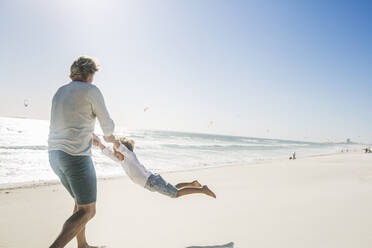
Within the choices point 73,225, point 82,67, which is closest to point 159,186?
point 73,225

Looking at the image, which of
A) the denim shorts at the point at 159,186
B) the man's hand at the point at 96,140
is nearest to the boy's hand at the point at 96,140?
the man's hand at the point at 96,140

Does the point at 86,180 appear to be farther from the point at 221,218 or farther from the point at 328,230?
the point at 328,230

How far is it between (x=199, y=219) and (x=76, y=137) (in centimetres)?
254

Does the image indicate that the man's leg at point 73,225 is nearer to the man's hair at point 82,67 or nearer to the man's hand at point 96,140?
the man's hand at point 96,140

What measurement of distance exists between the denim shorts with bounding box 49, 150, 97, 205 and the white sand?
3.99 ft

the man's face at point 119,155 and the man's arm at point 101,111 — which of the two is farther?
the man's face at point 119,155

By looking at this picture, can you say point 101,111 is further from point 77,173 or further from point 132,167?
point 132,167

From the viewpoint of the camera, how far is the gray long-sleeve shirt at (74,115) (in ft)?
6.20

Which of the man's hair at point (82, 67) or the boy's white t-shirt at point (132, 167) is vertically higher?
the man's hair at point (82, 67)

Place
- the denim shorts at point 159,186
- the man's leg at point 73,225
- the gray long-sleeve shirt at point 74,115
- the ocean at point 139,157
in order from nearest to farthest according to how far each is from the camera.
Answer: the man's leg at point 73,225, the gray long-sleeve shirt at point 74,115, the denim shorts at point 159,186, the ocean at point 139,157

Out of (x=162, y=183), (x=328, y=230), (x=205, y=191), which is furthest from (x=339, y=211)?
(x=162, y=183)

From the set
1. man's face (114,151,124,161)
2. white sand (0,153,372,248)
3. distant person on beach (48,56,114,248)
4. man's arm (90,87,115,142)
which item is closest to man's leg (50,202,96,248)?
distant person on beach (48,56,114,248)

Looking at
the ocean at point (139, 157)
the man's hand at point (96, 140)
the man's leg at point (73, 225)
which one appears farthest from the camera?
the ocean at point (139, 157)

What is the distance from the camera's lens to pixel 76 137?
1.91 meters
